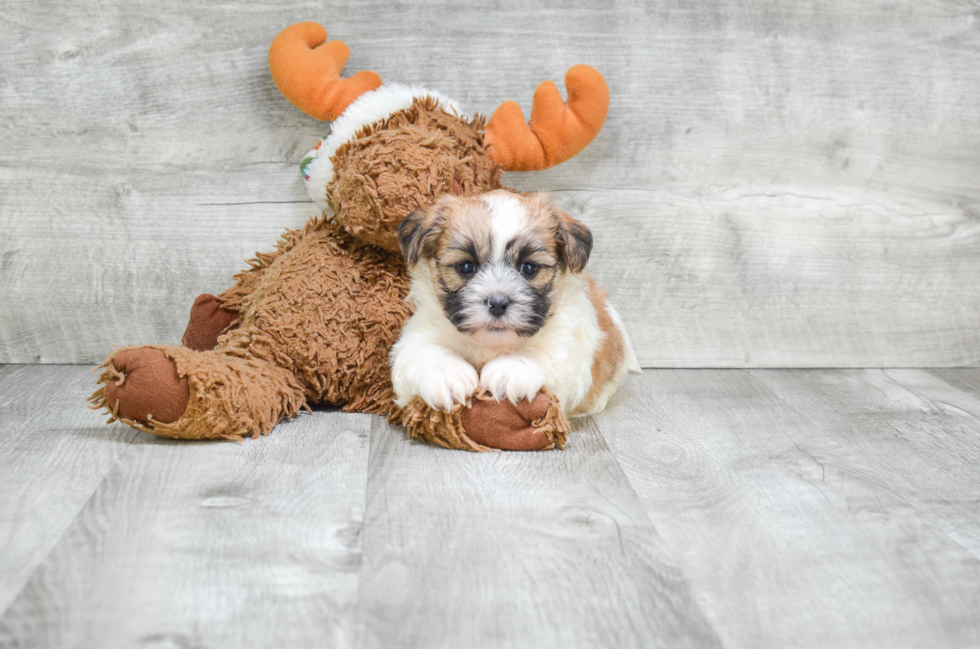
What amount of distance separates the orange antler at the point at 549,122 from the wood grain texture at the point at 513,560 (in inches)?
34.2

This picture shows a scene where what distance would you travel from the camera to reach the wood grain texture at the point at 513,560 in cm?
117

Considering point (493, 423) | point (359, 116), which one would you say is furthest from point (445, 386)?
point (359, 116)

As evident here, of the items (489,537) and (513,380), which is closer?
(489,537)

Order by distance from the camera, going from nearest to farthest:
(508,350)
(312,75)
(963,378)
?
(508,350) < (312,75) < (963,378)

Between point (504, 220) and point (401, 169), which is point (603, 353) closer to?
point (504, 220)

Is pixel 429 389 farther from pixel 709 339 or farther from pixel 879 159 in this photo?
pixel 879 159

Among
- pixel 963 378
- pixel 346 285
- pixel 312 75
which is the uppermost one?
pixel 312 75

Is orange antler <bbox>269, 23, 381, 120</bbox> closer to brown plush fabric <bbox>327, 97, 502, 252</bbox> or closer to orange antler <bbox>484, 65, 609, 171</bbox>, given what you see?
brown plush fabric <bbox>327, 97, 502, 252</bbox>

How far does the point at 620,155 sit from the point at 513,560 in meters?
1.54

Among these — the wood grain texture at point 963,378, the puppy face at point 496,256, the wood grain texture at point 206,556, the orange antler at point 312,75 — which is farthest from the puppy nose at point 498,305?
the wood grain texture at point 963,378

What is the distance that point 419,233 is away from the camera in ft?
6.01

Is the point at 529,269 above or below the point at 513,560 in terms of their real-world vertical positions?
above

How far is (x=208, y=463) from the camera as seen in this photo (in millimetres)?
1697

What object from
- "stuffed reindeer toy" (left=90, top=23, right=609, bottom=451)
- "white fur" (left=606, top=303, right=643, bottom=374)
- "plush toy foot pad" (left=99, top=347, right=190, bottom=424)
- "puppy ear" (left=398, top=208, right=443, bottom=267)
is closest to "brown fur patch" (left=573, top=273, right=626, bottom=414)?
"white fur" (left=606, top=303, right=643, bottom=374)
